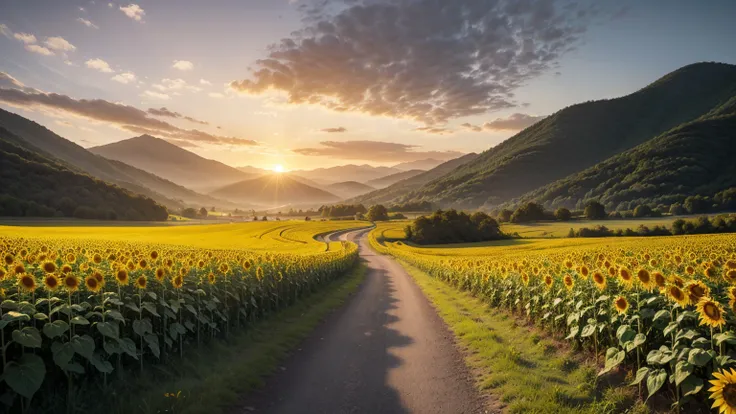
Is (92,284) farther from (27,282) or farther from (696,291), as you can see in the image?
(696,291)

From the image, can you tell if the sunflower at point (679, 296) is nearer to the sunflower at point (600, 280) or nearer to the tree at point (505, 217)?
the sunflower at point (600, 280)

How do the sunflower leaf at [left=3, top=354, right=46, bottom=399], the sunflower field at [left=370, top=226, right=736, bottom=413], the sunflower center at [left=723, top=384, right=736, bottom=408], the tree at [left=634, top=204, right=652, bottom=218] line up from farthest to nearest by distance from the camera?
the tree at [left=634, top=204, right=652, bottom=218], the sunflower field at [left=370, top=226, right=736, bottom=413], the sunflower leaf at [left=3, top=354, right=46, bottom=399], the sunflower center at [left=723, top=384, right=736, bottom=408]

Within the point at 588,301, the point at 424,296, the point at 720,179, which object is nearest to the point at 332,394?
the point at 588,301

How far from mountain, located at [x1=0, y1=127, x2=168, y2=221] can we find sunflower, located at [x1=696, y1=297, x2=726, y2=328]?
103898 mm

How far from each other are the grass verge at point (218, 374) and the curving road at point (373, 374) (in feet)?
1.31

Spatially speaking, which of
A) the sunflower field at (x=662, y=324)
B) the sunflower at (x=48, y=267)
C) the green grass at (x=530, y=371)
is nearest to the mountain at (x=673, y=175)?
the green grass at (x=530, y=371)

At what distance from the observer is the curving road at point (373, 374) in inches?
299

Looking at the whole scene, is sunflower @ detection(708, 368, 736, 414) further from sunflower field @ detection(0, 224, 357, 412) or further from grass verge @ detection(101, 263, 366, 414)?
sunflower field @ detection(0, 224, 357, 412)

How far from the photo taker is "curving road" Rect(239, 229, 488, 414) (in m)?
7.59

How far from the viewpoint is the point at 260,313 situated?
13.8m

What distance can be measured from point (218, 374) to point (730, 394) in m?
8.51

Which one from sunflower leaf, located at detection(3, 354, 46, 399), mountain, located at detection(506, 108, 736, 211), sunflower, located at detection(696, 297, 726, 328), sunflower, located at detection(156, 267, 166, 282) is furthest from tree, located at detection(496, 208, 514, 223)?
sunflower leaf, located at detection(3, 354, 46, 399)

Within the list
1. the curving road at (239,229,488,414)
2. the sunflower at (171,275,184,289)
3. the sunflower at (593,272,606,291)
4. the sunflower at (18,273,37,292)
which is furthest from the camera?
the sunflower at (171,275,184,289)

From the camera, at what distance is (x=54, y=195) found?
303 ft
